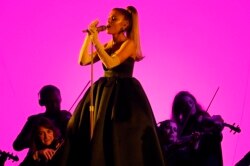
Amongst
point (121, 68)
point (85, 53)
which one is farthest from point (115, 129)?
point (85, 53)

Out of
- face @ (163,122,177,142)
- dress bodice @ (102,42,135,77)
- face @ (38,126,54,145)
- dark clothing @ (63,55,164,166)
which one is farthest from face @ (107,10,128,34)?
Result: face @ (163,122,177,142)

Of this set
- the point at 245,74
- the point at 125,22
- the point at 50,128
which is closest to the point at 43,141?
the point at 50,128

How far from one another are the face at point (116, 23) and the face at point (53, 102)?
81 cm

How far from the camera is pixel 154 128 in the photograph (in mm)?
2457

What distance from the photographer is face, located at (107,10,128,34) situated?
2.59m

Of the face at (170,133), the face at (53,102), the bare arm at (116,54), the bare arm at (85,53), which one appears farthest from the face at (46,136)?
the face at (170,133)

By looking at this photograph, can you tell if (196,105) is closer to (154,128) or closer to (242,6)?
(242,6)

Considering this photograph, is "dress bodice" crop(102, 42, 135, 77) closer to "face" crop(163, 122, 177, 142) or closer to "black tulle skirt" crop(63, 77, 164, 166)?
"black tulle skirt" crop(63, 77, 164, 166)

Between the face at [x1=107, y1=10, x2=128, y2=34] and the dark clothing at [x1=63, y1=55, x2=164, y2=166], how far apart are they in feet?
0.64

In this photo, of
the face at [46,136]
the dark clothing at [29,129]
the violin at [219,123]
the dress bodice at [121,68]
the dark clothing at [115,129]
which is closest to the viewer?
the dark clothing at [115,129]

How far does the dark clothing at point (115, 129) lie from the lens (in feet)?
7.72

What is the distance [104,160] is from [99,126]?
6.4 inches

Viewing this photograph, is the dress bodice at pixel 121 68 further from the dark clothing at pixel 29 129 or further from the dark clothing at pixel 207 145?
the dark clothing at pixel 207 145

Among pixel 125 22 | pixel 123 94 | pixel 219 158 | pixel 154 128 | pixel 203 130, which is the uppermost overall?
pixel 125 22
